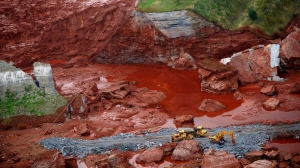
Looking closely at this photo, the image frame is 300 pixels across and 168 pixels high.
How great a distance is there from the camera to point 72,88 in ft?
110

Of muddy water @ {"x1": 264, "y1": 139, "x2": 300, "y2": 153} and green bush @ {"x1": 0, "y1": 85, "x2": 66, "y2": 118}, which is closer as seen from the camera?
muddy water @ {"x1": 264, "y1": 139, "x2": 300, "y2": 153}

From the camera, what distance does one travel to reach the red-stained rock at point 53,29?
39094 mm

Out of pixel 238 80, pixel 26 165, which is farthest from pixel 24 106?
pixel 238 80

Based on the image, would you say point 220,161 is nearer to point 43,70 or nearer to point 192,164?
point 192,164

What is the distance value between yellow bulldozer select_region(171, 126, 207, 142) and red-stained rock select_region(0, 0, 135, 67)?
1837 cm

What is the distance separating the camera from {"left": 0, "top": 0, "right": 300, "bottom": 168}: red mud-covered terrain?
22219mm

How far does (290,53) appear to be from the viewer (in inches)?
1218

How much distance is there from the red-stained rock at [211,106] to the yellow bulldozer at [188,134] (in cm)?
426

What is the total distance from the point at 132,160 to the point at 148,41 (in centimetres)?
→ 1735

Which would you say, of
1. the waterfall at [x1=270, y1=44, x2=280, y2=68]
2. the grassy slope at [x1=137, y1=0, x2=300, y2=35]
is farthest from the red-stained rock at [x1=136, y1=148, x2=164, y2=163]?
the grassy slope at [x1=137, y1=0, x2=300, y2=35]

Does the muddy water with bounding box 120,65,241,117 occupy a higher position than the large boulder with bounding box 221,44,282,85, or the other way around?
the large boulder with bounding box 221,44,282,85

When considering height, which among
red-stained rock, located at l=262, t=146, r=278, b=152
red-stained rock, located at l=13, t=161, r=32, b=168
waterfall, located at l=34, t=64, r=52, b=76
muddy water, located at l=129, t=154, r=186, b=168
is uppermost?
waterfall, located at l=34, t=64, r=52, b=76

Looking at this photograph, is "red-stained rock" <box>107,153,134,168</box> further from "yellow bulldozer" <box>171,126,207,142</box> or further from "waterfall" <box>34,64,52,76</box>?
"waterfall" <box>34,64,52,76</box>

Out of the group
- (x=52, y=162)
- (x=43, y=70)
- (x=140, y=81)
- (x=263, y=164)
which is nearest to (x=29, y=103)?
(x=43, y=70)
